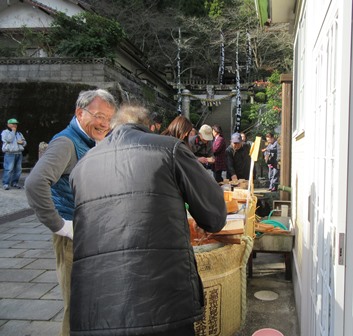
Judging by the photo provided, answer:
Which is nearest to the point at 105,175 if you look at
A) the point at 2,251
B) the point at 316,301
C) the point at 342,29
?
the point at 342,29

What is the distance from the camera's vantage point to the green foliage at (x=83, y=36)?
1856cm

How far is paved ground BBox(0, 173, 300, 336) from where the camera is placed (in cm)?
342

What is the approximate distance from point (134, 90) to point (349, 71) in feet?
64.7

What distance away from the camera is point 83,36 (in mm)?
18812

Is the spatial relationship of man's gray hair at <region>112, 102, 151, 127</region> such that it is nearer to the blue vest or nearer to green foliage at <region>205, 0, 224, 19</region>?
the blue vest

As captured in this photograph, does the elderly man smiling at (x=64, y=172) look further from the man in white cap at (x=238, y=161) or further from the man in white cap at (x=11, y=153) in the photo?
the man in white cap at (x=11, y=153)

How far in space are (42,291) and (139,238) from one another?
2996 millimetres

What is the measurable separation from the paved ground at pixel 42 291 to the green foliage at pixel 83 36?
45.4 feet

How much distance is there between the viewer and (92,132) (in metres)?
2.42

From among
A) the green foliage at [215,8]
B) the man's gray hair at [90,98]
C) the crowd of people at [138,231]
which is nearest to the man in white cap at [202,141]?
the man's gray hair at [90,98]

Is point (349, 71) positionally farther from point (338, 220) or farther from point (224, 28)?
point (224, 28)

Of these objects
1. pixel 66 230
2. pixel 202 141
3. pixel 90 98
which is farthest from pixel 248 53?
pixel 66 230

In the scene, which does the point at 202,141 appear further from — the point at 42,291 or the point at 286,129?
the point at 42,291

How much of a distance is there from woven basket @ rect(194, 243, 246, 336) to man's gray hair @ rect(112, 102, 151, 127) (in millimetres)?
1182
